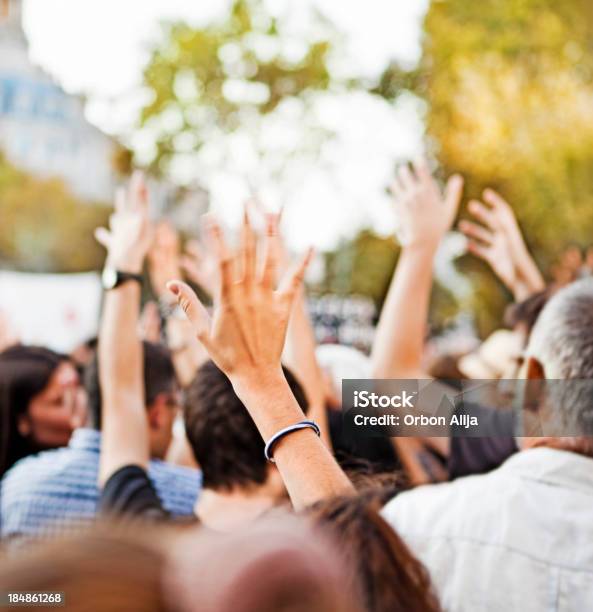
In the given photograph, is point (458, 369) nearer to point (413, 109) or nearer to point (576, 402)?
point (576, 402)

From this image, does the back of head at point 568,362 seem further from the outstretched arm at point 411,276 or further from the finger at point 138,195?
the finger at point 138,195

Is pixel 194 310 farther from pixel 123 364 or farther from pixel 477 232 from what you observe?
pixel 477 232

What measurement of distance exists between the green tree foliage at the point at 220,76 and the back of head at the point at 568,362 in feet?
54.8

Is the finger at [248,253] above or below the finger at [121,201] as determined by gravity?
below

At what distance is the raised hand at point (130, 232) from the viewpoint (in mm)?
2539

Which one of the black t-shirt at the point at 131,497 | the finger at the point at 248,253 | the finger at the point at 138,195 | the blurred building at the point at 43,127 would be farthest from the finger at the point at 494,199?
the blurred building at the point at 43,127

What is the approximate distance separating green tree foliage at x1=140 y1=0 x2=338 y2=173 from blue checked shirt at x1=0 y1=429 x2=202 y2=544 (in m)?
16.0

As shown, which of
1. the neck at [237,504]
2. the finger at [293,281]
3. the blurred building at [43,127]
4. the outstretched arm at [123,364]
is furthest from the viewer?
the blurred building at [43,127]

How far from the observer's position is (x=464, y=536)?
1454 mm

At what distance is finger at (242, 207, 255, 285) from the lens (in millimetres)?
1346

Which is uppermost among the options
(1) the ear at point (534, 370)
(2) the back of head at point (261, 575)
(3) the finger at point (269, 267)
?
(3) the finger at point (269, 267)

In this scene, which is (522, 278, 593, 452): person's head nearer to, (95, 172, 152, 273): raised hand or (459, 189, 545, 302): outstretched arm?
(95, 172, 152, 273): raised hand

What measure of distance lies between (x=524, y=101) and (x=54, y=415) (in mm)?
A: 13680

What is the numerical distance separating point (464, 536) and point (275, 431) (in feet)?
1.22
